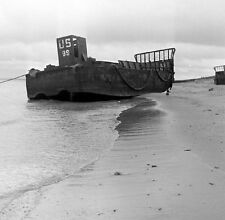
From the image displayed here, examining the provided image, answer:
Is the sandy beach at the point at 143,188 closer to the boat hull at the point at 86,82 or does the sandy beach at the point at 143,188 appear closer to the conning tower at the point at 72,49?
the boat hull at the point at 86,82

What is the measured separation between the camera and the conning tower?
66.6 ft

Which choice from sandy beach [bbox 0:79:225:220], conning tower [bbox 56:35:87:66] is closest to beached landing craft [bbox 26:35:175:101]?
conning tower [bbox 56:35:87:66]

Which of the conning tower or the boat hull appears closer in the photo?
the boat hull

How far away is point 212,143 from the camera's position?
18.4ft

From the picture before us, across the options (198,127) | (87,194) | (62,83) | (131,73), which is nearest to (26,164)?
(87,194)

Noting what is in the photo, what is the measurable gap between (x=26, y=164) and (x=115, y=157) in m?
1.26

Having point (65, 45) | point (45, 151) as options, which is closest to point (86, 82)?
point (65, 45)

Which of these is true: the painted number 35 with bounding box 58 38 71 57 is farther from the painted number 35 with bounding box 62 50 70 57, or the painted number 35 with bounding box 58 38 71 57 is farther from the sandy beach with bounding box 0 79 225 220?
the sandy beach with bounding box 0 79 225 220

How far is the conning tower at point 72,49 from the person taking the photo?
20.3 m

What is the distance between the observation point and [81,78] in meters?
18.9

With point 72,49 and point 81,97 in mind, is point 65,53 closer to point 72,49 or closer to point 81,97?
point 72,49

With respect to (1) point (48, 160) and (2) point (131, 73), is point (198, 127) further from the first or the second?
(2) point (131, 73)

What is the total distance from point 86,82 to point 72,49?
95.5 inches

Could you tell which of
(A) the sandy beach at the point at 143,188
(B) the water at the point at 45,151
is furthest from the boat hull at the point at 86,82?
(A) the sandy beach at the point at 143,188
